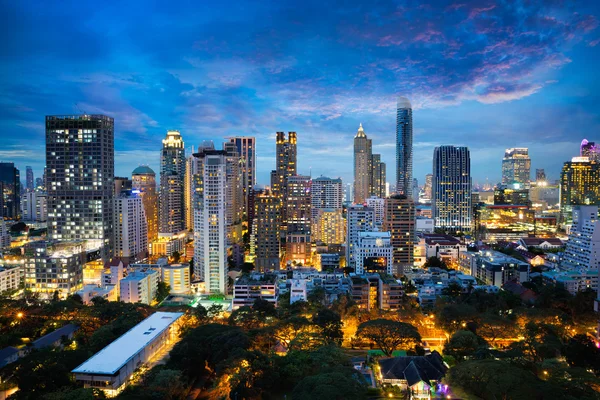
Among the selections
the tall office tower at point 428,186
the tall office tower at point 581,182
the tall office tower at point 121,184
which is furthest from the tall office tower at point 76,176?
the tall office tower at point 428,186

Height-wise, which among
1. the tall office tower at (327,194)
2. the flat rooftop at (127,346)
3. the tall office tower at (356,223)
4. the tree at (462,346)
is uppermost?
the tall office tower at (327,194)

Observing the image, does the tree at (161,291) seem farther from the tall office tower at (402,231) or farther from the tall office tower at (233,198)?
the tall office tower at (402,231)

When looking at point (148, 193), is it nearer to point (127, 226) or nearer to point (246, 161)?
point (127, 226)

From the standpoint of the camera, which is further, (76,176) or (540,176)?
(540,176)

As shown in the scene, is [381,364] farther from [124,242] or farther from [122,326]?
[124,242]

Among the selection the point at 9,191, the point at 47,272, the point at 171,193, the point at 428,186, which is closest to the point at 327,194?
the point at 171,193

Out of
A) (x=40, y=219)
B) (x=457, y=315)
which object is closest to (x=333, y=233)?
(x=457, y=315)
